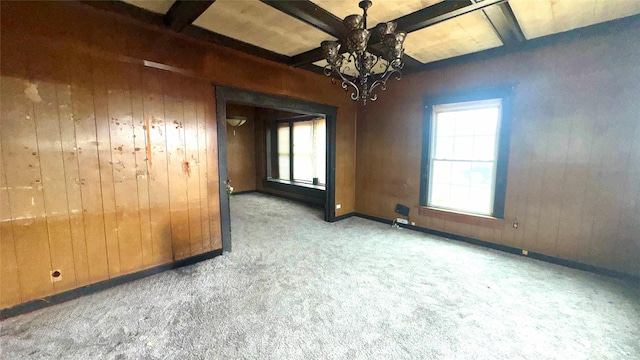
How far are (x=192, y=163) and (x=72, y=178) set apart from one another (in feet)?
3.25

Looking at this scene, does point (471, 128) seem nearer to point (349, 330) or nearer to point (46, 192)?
point (349, 330)

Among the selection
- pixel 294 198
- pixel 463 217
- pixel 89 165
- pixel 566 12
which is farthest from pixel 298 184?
pixel 566 12

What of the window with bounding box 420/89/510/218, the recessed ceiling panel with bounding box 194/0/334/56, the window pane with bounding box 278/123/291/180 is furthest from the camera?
the window pane with bounding box 278/123/291/180

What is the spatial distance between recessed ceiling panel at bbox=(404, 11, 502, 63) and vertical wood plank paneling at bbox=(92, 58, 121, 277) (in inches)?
122

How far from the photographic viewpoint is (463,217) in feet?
11.8

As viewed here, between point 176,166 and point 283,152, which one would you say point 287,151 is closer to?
point 283,152

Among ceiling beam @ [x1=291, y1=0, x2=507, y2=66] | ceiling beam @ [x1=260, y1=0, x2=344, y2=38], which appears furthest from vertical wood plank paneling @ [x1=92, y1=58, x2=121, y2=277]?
ceiling beam @ [x1=291, y1=0, x2=507, y2=66]

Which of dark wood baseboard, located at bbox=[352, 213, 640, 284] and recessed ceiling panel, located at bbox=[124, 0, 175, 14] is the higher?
recessed ceiling panel, located at bbox=[124, 0, 175, 14]

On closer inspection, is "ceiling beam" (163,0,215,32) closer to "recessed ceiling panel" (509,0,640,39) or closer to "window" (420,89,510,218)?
"recessed ceiling panel" (509,0,640,39)

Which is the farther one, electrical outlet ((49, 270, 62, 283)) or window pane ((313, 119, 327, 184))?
window pane ((313, 119, 327, 184))

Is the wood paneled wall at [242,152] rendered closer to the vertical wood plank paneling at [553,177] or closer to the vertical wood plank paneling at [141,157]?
the vertical wood plank paneling at [141,157]

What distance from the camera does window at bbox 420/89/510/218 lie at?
3.31 metres

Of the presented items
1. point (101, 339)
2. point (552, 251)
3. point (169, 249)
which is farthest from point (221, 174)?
point (552, 251)

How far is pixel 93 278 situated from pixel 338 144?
3661 mm
